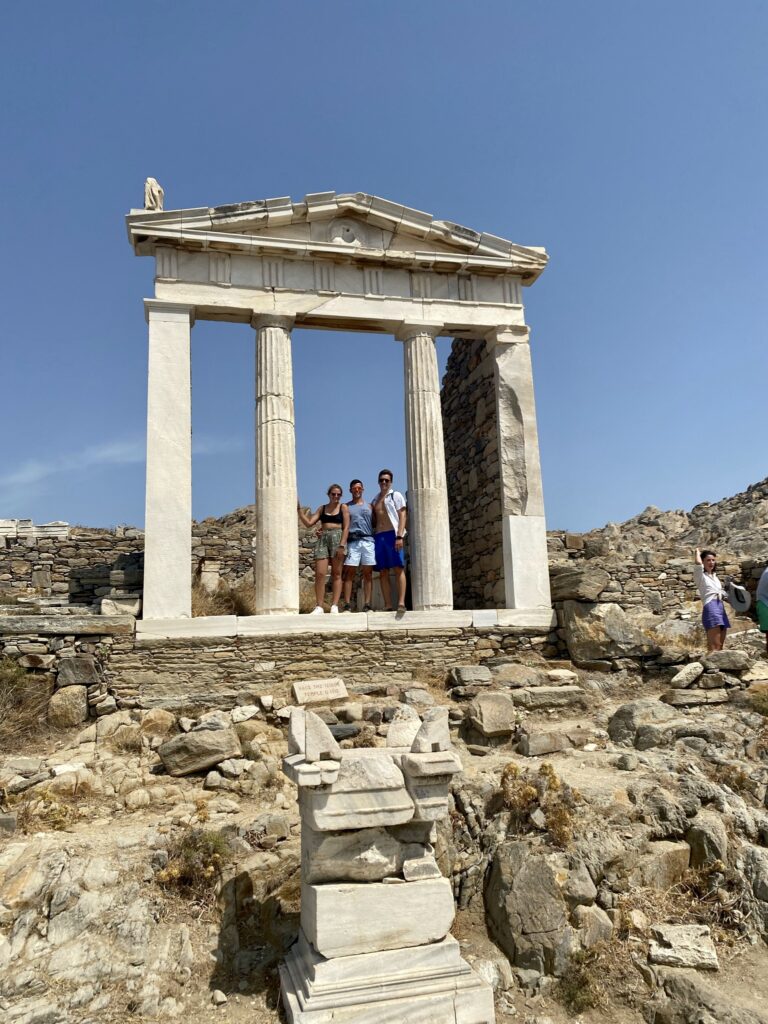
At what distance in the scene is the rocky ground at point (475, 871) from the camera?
4.85m

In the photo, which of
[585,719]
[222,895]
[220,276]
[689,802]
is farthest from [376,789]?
[220,276]

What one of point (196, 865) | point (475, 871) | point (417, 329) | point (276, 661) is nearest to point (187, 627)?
point (276, 661)

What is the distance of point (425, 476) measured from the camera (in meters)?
10.8

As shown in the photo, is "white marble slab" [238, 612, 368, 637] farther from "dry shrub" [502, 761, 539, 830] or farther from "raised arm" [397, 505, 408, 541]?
"dry shrub" [502, 761, 539, 830]

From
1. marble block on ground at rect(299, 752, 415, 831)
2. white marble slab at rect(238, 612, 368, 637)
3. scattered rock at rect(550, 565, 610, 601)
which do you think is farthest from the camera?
scattered rock at rect(550, 565, 610, 601)

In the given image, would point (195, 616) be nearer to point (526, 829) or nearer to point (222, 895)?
point (222, 895)

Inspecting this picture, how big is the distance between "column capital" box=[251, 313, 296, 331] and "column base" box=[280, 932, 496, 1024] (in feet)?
26.1

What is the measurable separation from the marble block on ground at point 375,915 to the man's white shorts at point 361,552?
579cm

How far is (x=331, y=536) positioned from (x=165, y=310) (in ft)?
12.0

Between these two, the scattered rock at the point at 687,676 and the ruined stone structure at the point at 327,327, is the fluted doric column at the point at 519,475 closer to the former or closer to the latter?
the ruined stone structure at the point at 327,327

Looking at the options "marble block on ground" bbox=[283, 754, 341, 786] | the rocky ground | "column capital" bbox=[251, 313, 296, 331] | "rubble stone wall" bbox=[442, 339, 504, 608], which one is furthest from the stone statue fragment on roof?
"marble block on ground" bbox=[283, 754, 341, 786]

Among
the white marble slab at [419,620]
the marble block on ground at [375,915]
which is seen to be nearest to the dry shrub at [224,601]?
the white marble slab at [419,620]

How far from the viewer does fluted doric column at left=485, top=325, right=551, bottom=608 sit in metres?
10.8

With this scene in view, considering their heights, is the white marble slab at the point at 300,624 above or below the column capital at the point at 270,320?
below
